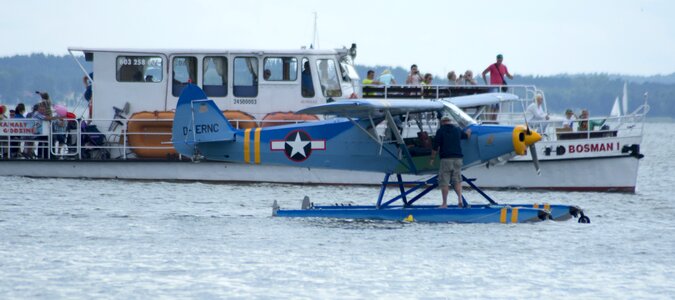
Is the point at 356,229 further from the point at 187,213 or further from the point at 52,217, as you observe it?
the point at 52,217

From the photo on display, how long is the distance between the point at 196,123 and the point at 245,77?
17.6 ft

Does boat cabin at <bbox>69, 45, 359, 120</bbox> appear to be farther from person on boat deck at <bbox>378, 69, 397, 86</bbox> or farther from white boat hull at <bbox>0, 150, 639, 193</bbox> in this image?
white boat hull at <bbox>0, 150, 639, 193</bbox>

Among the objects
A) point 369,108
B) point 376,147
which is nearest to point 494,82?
point 376,147

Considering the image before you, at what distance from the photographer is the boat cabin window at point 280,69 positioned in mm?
27281

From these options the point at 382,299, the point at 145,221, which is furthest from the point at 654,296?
the point at 145,221

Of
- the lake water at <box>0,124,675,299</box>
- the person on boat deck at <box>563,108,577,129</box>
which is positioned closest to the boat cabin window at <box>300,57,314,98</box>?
the lake water at <box>0,124,675,299</box>

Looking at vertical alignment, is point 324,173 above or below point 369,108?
below

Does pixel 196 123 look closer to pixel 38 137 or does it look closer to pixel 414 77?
pixel 38 137

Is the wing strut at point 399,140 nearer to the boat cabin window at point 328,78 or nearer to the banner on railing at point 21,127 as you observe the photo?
the boat cabin window at point 328,78

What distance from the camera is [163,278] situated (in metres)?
15.8

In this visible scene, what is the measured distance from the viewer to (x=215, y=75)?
27.3m

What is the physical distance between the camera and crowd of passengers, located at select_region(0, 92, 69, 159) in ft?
89.9

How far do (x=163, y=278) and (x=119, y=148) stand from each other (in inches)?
468

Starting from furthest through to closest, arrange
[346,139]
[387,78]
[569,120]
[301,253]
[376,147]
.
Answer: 1. [387,78]
2. [569,120]
3. [346,139]
4. [376,147]
5. [301,253]
